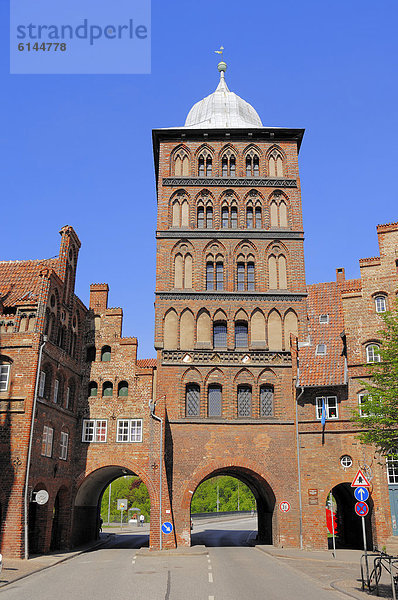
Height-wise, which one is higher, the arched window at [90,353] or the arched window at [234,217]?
the arched window at [234,217]

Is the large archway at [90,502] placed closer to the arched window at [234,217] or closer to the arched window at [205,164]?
the arched window at [234,217]

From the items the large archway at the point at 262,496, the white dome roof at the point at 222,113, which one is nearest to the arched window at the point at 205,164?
the white dome roof at the point at 222,113

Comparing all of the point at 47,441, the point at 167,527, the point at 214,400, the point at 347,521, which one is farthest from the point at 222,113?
the point at 347,521

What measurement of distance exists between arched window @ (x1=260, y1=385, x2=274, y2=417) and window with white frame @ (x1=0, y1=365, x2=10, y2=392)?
14.6m

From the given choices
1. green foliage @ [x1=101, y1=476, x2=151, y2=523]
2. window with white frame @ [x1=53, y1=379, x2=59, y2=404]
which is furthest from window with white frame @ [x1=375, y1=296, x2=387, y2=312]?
green foliage @ [x1=101, y1=476, x2=151, y2=523]

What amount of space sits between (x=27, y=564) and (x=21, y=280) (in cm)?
1551

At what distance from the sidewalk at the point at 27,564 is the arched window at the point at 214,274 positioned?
17.3 m

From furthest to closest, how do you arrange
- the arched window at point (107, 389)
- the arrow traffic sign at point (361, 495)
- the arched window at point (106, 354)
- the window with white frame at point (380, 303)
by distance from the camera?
1. the arched window at point (106, 354)
2. the arched window at point (107, 389)
3. the window with white frame at point (380, 303)
4. the arrow traffic sign at point (361, 495)

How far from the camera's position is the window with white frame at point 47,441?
30547 mm

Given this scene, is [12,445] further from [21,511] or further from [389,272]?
[389,272]

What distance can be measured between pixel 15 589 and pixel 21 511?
28.9 feet

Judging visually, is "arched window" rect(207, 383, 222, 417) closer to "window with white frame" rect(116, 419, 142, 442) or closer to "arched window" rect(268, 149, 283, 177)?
"window with white frame" rect(116, 419, 142, 442)

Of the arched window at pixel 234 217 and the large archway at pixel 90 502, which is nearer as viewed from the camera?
the large archway at pixel 90 502

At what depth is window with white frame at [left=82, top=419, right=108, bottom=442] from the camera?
115 feet
